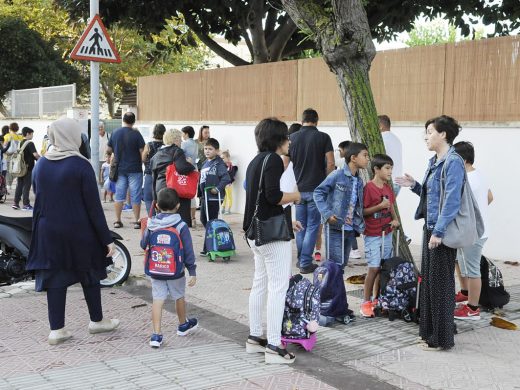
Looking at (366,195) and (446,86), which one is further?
(446,86)

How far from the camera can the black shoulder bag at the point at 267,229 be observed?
15.5ft

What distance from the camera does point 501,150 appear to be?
8.73 m

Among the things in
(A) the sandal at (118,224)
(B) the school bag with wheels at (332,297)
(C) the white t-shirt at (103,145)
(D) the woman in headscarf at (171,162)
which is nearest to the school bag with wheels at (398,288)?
(B) the school bag with wheels at (332,297)

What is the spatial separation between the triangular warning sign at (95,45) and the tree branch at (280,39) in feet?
26.2

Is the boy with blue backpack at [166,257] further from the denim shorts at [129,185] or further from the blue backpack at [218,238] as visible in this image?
the denim shorts at [129,185]

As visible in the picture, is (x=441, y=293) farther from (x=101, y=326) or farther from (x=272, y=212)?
(x=101, y=326)

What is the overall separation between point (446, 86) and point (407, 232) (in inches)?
89.6

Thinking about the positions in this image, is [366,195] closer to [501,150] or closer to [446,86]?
[501,150]

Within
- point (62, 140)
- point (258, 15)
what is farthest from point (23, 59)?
point (62, 140)

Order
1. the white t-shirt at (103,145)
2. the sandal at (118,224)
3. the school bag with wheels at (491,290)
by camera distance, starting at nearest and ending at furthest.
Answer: the school bag with wheels at (491,290)
the sandal at (118,224)
the white t-shirt at (103,145)

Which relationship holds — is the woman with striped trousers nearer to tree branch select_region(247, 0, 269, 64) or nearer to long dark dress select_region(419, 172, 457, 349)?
long dark dress select_region(419, 172, 457, 349)

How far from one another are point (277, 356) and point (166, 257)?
1172mm

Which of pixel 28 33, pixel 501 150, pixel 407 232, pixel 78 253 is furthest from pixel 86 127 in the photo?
pixel 28 33

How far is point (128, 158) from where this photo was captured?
35.6 feet
